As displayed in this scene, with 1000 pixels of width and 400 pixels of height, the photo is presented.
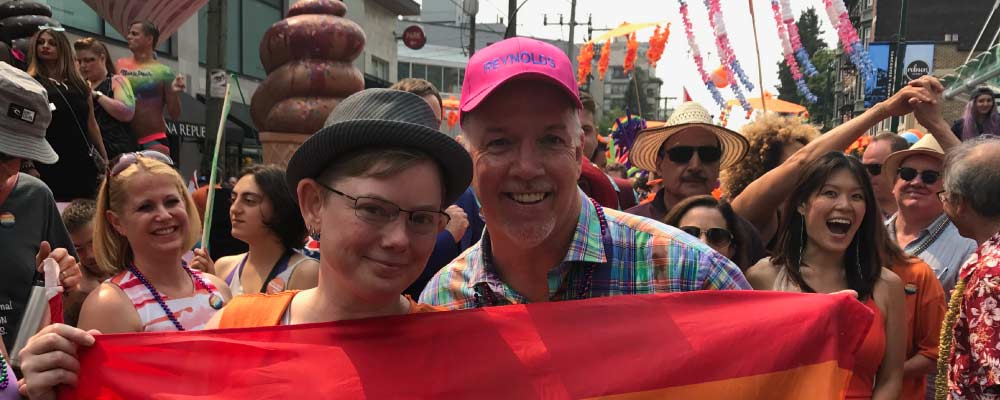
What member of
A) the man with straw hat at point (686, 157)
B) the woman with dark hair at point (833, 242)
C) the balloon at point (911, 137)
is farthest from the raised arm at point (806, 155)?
the balloon at point (911, 137)

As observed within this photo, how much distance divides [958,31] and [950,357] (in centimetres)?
5174

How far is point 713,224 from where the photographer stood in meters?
4.15

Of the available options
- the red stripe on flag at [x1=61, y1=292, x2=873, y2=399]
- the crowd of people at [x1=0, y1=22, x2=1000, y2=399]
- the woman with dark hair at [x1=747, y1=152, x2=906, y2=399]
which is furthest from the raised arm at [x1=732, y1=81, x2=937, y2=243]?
the red stripe on flag at [x1=61, y1=292, x2=873, y2=399]

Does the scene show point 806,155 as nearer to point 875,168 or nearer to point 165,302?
point 875,168

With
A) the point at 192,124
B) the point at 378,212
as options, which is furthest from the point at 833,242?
the point at 192,124

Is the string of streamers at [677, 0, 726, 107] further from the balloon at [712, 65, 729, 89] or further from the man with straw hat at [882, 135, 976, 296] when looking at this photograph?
the man with straw hat at [882, 135, 976, 296]

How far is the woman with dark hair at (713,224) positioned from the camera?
4113 mm

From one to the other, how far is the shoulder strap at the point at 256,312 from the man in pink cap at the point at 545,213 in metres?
0.60

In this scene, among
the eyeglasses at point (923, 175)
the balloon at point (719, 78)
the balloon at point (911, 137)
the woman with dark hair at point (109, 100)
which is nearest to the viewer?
the eyeglasses at point (923, 175)

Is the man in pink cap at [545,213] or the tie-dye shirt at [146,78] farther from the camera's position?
the tie-dye shirt at [146,78]

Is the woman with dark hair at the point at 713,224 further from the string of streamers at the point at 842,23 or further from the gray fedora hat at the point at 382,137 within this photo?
the string of streamers at the point at 842,23

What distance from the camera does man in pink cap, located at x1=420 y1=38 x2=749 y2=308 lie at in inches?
94.0

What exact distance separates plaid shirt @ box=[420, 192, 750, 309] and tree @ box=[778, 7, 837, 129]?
58420 mm

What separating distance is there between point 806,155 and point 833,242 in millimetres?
537
